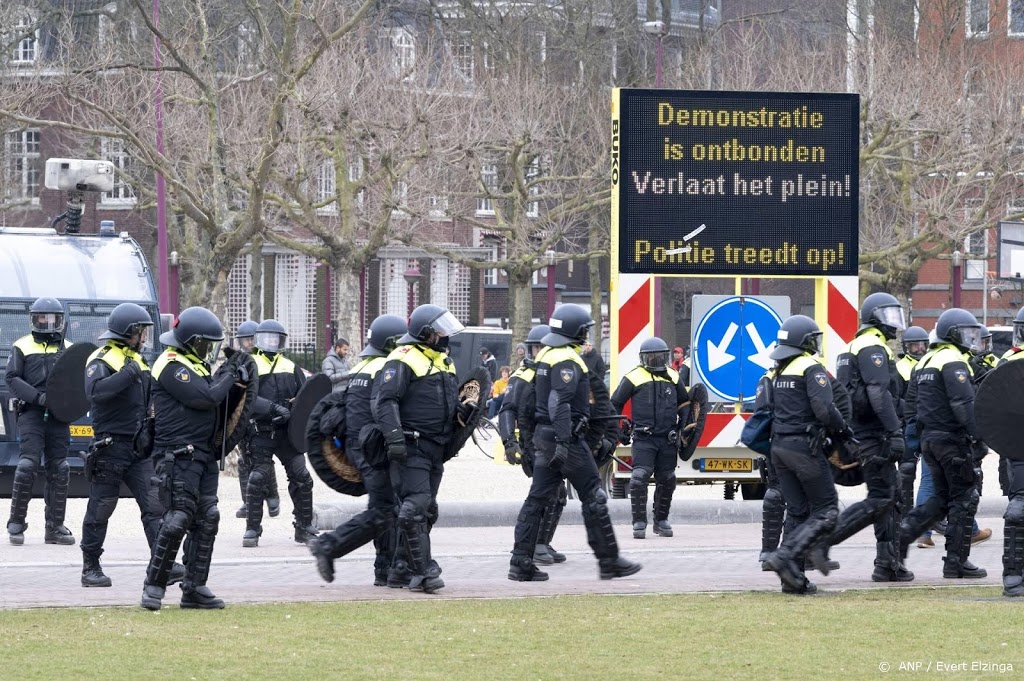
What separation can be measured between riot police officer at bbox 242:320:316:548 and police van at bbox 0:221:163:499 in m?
4.42

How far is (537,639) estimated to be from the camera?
30.8 ft

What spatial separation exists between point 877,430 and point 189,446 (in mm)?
4317

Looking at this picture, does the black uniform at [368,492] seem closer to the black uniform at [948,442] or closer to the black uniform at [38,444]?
the black uniform at [948,442]

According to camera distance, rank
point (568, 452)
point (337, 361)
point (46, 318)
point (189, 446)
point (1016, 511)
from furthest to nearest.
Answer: point (337, 361) → point (46, 318) → point (568, 452) → point (1016, 511) → point (189, 446)

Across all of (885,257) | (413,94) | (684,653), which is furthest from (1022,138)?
(684,653)

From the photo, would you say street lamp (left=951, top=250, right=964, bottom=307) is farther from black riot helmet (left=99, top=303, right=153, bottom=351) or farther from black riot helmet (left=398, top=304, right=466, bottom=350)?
black riot helmet (left=99, top=303, right=153, bottom=351)

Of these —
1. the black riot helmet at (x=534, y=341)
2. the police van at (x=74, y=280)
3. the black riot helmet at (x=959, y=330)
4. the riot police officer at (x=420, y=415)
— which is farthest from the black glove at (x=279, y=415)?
the black riot helmet at (x=959, y=330)

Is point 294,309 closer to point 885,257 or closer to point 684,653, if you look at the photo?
point 885,257

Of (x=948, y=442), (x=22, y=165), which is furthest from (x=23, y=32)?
(x=948, y=442)

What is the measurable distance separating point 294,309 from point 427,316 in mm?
42692

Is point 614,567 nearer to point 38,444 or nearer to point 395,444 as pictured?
point 395,444

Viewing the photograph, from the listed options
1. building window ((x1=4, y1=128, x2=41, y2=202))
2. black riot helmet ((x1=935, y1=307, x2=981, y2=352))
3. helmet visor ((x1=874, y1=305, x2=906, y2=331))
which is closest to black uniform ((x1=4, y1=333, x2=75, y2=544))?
helmet visor ((x1=874, y1=305, x2=906, y2=331))

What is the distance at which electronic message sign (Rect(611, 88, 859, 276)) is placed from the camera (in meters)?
16.0

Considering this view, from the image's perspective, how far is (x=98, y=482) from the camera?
11.6 metres
